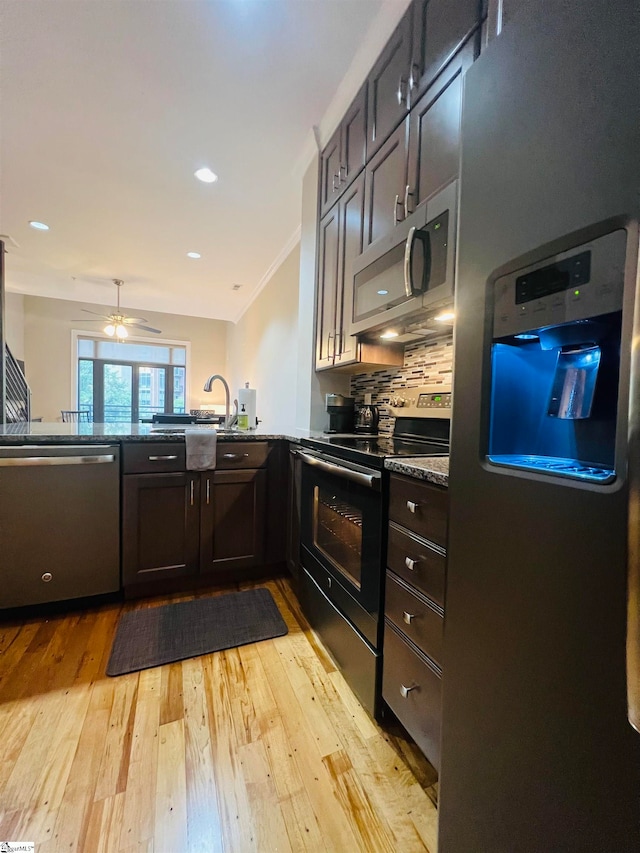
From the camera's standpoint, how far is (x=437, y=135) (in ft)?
4.36

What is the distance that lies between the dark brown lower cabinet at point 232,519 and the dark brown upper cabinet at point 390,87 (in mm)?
1879

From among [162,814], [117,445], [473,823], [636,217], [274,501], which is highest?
[636,217]

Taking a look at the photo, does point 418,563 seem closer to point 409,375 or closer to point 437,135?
point 409,375

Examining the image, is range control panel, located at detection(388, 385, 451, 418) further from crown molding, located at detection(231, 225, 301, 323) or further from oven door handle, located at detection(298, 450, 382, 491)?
crown molding, located at detection(231, 225, 301, 323)

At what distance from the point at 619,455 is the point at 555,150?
48 cm

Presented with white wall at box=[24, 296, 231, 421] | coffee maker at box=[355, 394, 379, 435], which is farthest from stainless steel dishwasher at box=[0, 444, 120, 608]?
white wall at box=[24, 296, 231, 421]

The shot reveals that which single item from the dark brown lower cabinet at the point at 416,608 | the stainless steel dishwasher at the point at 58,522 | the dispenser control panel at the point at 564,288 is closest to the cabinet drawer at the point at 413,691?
the dark brown lower cabinet at the point at 416,608

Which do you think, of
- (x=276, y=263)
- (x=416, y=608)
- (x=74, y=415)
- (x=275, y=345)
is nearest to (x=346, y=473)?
(x=416, y=608)

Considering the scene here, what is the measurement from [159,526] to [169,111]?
8.07 ft

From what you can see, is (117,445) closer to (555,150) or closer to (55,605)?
(55,605)

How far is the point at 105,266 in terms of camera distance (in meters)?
4.68

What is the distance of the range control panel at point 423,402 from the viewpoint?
1.66 metres

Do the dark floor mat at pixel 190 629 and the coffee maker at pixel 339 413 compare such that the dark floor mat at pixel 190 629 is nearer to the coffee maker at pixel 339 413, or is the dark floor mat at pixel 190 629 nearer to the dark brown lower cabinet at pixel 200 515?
the dark brown lower cabinet at pixel 200 515

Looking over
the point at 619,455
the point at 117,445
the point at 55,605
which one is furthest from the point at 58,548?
the point at 619,455
